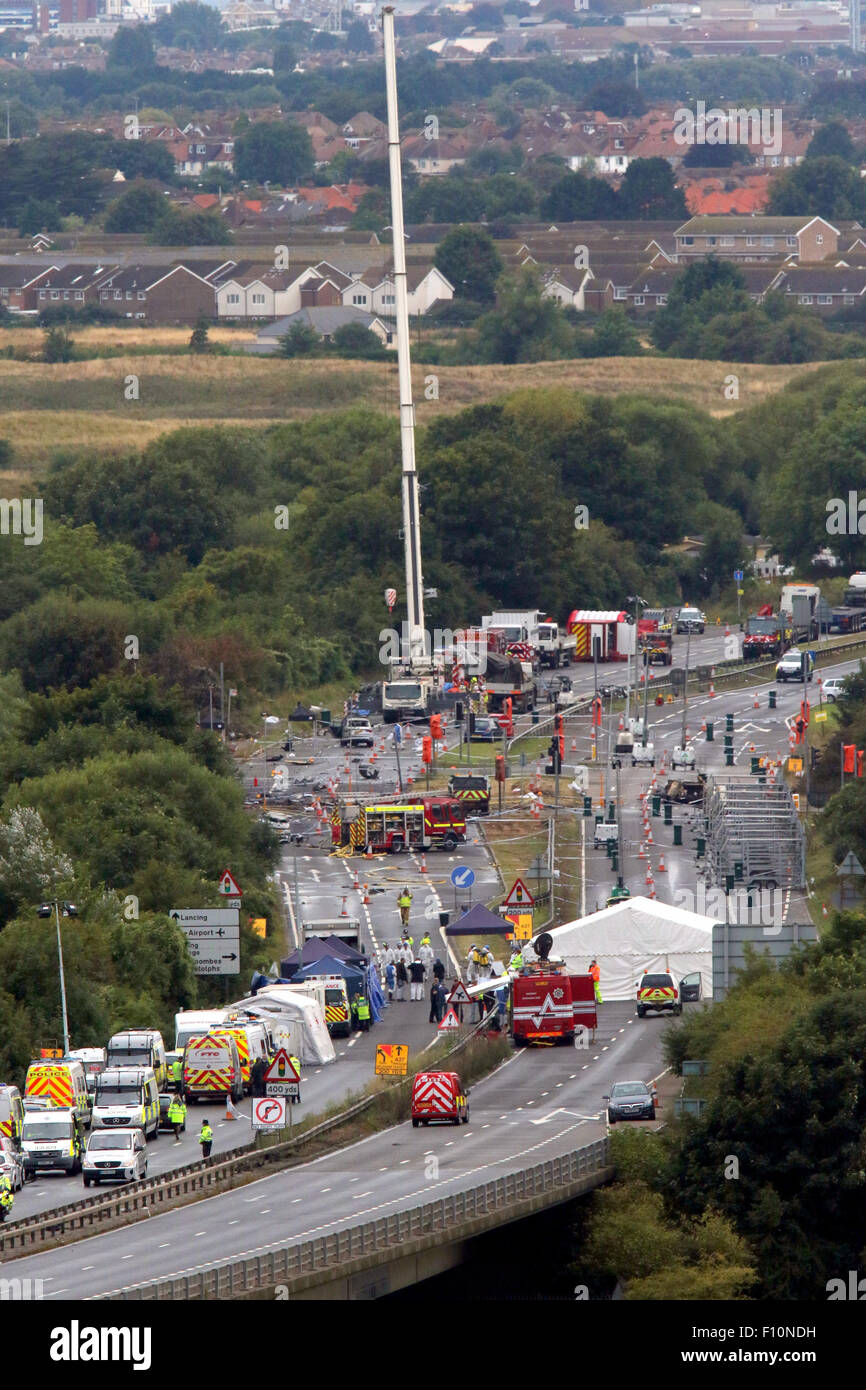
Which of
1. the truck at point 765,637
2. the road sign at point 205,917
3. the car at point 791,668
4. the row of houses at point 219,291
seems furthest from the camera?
the row of houses at point 219,291

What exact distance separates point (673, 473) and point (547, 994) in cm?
7149

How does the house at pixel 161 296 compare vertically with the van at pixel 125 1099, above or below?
below

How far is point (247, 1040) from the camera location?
167 ft

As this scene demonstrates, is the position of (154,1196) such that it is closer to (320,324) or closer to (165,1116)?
(165,1116)

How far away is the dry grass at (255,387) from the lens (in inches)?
5605

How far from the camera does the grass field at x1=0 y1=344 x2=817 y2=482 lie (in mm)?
142000

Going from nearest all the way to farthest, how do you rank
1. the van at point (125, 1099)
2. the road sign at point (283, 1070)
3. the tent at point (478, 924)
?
the van at point (125, 1099) → the road sign at point (283, 1070) → the tent at point (478, 924)

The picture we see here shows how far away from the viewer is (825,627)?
351 feet

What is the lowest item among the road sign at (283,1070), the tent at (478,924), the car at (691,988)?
the tent at (478,924)

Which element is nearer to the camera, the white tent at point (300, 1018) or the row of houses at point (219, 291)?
the white tent at point (300, 1018)

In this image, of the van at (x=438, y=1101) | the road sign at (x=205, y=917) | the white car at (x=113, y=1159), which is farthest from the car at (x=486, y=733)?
the white car at (x=113, y=1159)

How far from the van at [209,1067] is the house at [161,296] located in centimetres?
13262

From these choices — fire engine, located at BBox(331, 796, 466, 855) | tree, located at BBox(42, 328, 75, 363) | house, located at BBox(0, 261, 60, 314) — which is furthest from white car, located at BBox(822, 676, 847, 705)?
house, located at BBox(0, 261, 60, 314)

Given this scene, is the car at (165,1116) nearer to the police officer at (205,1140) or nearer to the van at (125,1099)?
the van at (125,1099)
